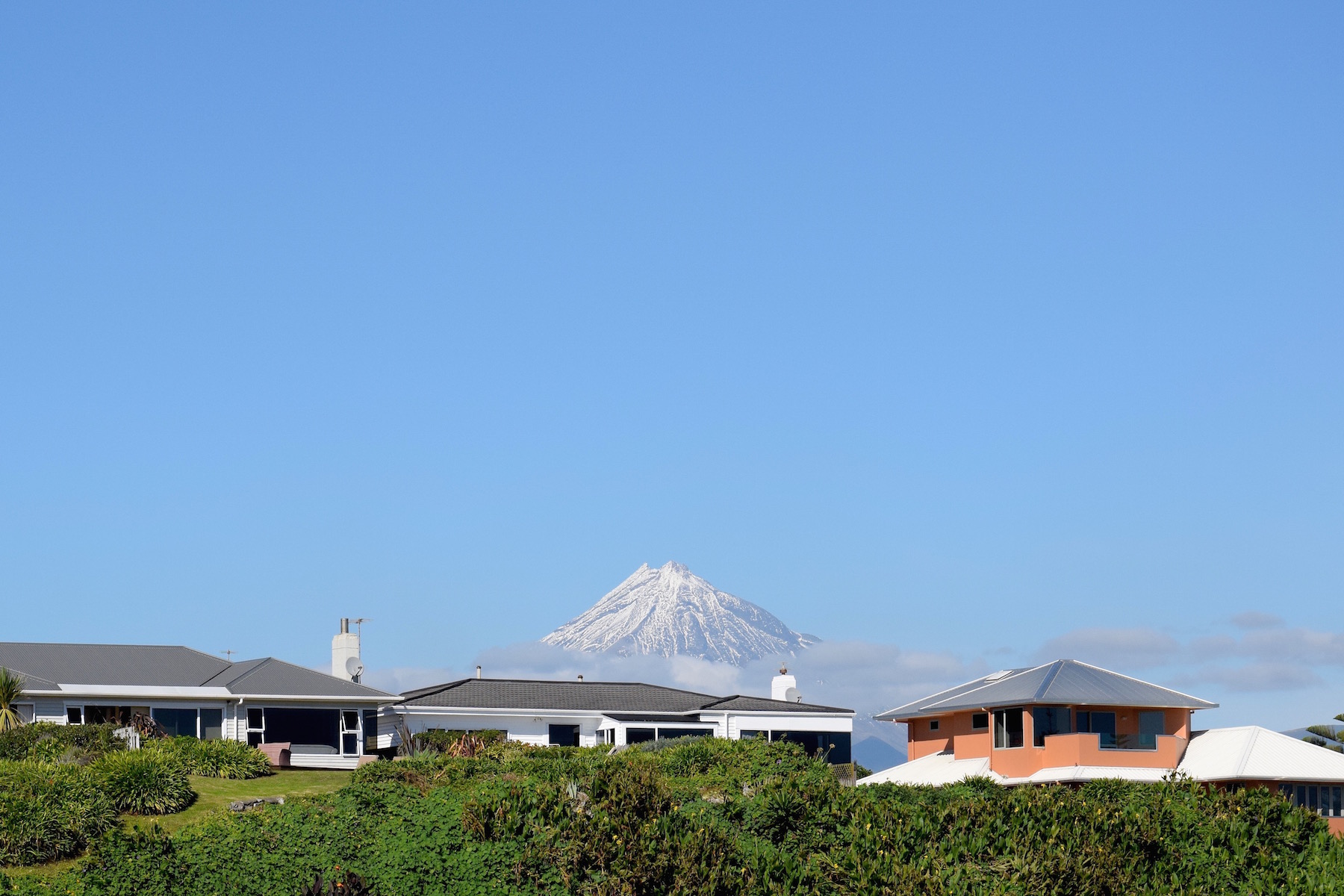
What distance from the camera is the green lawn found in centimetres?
2547

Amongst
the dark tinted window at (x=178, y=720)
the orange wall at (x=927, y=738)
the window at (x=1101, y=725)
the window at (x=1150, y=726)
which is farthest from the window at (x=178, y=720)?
the window at (x=1150, y=726)

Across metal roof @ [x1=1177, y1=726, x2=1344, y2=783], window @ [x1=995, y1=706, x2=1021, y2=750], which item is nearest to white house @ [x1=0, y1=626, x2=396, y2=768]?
window @ [x1=995, y1=706, x2=1021, y2=750]

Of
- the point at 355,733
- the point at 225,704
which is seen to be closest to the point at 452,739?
the point at 355,733

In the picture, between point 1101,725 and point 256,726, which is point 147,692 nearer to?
point 256,726

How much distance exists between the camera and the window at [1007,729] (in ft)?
139

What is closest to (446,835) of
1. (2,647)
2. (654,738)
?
(654,738)

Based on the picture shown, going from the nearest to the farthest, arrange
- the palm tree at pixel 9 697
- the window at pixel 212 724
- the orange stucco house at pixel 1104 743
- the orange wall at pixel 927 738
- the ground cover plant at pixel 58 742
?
the ground cover plant at pixel 58 742, the orange stucco house at pixel 1104 743, the palm tree at pixel 9 697, the orange wall at pixel 927 738, the window at pixel 212 724

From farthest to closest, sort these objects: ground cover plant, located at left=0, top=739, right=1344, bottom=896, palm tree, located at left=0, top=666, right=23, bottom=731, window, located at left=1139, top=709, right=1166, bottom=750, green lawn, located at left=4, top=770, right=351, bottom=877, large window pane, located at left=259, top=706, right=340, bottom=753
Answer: large window pane, located at left=259, top=706, right=340, bottom=753, palm tree, located at left=0, top=666, right=23, bottom=731, window, located at left=1139, top=709, right=1166, bottom=750, green lawn, located at left=4, top=770, right=351, bottom=877, ground cover plant, located at left=0, top=739, right=1344, bottom=896

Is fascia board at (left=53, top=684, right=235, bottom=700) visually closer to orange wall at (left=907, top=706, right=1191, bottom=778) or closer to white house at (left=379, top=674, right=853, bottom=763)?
white house at (left=379, top=674, right=853, bottom=763)

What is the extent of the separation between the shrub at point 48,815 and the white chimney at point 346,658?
26548 mm

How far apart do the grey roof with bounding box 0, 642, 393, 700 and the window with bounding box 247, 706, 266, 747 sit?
69 cm

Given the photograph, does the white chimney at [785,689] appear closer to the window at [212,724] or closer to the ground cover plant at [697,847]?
the window at [212,724]

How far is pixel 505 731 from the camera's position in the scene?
183 feet

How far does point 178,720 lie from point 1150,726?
31.6 metres
